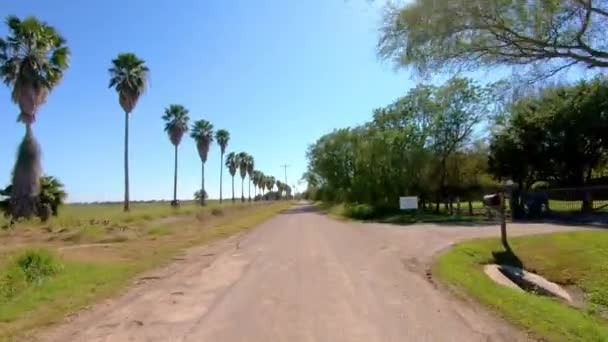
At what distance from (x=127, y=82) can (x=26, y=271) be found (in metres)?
37.5

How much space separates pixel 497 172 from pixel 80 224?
107 ft

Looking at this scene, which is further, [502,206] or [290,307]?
[502,206]

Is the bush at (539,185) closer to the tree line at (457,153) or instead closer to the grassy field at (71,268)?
the tree line at (457,153)

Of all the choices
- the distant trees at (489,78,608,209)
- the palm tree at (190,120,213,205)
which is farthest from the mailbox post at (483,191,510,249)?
the palm tree at (190,120,213,205)

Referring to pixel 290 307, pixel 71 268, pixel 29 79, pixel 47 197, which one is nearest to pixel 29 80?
pixel 29 79

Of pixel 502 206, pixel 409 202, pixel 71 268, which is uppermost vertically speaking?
pixel 409 202

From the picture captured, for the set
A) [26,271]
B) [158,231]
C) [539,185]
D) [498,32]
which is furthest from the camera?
[539,185]

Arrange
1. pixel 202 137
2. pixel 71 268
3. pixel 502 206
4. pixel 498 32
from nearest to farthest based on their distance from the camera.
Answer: pixel 498 32 → pixel 71 268 → pixel 502 206 → pixel 202 137

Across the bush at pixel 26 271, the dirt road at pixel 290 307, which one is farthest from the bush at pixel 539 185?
the bush at pixel 26 271

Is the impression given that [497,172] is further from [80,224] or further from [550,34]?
[550,34]

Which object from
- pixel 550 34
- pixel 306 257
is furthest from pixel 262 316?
pixel 306 257

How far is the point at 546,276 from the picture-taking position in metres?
14.8

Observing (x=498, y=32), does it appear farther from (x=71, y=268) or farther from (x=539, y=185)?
(x=539, y=185)

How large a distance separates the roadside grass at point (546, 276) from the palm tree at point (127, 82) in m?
37.5
